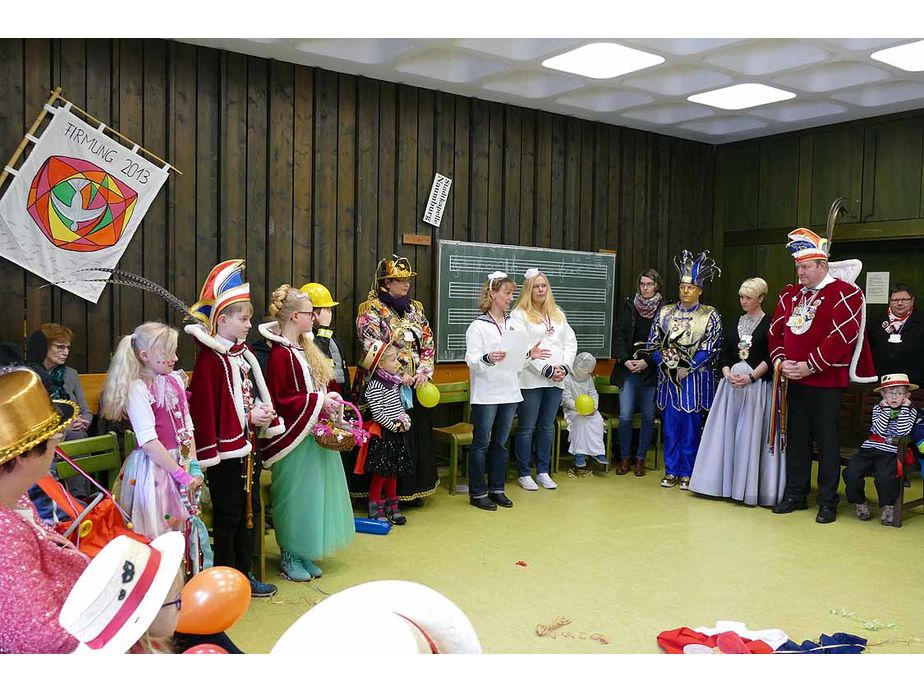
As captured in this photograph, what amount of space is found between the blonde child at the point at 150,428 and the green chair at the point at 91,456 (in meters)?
0.31

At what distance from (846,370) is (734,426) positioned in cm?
78

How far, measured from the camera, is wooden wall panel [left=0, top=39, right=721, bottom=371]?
454 centimetres

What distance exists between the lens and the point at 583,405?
19.5ft

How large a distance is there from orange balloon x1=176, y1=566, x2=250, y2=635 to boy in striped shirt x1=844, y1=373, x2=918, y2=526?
4.35 meters

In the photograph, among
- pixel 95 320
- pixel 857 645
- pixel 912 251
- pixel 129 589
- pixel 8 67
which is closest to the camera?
pixel 129 589

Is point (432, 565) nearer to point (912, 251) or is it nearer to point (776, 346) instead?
point (776, 346)

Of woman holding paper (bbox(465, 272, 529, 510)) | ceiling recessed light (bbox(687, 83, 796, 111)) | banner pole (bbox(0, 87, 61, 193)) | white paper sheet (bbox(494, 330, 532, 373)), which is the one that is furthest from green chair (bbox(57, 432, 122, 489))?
ceiling recessed light (bbox(687, 83, 796, 111))

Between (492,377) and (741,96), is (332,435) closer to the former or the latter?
(492,377)

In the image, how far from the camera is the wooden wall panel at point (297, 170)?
4539mm

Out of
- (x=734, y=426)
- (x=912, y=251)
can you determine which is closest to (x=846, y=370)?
(x=734, y=426)

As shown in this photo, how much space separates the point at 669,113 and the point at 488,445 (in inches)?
131

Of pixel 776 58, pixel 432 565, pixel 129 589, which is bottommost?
pixel 432 565

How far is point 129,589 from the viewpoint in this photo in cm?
119

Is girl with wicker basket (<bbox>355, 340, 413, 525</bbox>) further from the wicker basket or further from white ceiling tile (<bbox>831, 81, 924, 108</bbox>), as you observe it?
white ceiling tile (<bbox>831, 81, 924, 108</bbox>)
